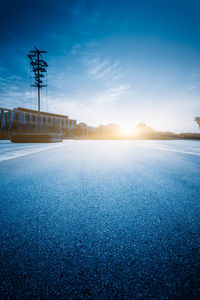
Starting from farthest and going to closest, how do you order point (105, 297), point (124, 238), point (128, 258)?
point (124, 238)
point (128, 258)
point (105, 297)

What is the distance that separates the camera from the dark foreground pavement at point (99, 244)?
1.86 feet

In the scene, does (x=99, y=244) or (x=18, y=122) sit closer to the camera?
(x=99, y=244)

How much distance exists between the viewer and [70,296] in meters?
0.54

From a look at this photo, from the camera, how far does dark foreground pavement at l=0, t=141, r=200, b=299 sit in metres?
0.57

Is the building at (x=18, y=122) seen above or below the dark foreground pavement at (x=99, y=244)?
above

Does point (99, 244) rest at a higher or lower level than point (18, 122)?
lower

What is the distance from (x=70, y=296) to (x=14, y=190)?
4.58 feet

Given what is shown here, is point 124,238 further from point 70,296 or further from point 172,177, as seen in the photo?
point 172,177

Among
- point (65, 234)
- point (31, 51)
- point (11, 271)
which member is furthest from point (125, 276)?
point (31, 51)

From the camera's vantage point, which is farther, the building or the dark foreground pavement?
the building

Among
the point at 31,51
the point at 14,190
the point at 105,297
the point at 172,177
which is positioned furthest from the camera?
the point at 31,51

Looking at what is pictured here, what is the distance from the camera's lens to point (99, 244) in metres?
0.79

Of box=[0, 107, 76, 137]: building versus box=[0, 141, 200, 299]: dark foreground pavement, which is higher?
box=[0, 107, 76, 137]: building

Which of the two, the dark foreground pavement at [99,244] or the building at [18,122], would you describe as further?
the building at [18,122]
